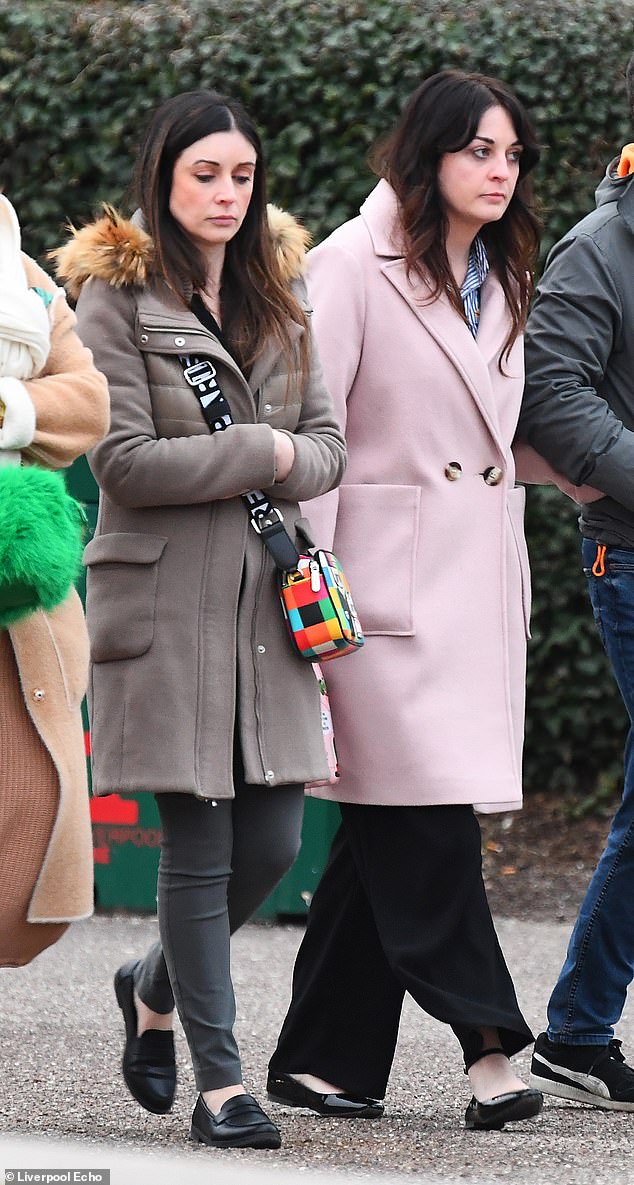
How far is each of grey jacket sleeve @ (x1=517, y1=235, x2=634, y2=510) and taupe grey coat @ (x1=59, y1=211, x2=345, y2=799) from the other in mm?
584

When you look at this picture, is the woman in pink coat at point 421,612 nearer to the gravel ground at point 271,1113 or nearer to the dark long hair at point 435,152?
the dark long hair at point 435,152

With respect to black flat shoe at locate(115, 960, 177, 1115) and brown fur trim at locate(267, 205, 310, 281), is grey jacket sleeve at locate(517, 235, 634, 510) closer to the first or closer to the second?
brown fur trim at locate(267, 205, 310, 281)

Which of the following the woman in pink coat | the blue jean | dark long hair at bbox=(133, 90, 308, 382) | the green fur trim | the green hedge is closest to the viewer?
the green fur trim

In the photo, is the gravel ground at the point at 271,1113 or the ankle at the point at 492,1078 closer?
the gravel ground at the point at 271,1113

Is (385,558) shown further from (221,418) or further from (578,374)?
(578,374)

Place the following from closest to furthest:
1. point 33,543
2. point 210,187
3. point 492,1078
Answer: point 33,543 → point 210,187 → point 492,1078

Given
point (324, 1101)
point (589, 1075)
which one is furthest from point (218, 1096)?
point (589, 1075)

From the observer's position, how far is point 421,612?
12.0 ft

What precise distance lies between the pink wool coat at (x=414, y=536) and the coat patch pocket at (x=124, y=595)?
1.31ft

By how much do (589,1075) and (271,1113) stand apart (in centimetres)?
66

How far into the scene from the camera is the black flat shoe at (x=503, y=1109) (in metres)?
3.57

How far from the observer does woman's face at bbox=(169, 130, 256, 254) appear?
3461 millimetres

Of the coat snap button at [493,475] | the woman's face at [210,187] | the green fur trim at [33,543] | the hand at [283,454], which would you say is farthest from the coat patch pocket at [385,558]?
the green fur trim at [33,543]

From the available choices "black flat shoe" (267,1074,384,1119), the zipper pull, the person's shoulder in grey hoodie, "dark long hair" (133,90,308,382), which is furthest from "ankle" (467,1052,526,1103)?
"dark long hair" (133,90,308,382)
